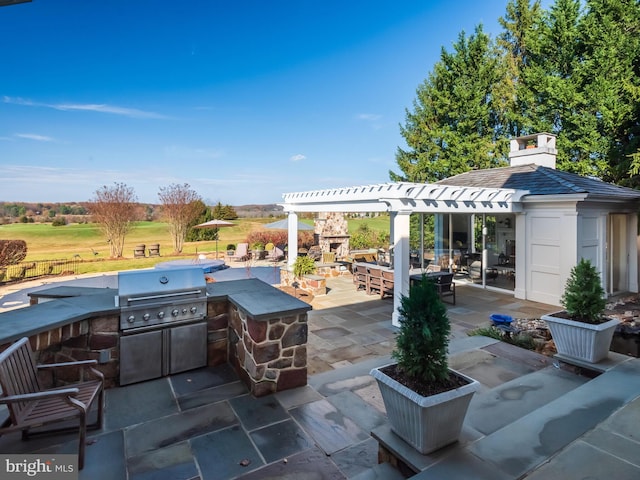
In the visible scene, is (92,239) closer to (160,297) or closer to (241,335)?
(160,297)

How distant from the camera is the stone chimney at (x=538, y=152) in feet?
35.8

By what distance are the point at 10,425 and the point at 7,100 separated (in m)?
23.8

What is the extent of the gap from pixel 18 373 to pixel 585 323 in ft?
17.5

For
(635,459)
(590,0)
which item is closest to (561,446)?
(635,459)

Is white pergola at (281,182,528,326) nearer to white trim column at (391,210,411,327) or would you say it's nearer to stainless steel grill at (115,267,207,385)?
white trim column at (391,210,411,327)

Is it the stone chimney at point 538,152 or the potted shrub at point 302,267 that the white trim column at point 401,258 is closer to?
the potted shrub at point 302,267

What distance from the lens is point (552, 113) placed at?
15281mm

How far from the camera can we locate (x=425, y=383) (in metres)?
2.34

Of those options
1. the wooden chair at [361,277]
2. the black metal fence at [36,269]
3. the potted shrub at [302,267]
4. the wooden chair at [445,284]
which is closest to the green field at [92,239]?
the black metal fence at [36,269]

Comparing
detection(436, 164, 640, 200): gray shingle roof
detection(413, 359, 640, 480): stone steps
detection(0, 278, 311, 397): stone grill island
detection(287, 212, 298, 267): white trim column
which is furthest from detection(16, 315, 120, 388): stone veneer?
detection(436, 164, 640, 200): gray shingle roof

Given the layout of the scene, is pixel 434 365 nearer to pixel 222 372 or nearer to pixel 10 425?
pixel 222 372

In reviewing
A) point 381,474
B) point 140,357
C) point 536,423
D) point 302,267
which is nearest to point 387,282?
point 302,267

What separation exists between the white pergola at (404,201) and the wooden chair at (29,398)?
164 inches

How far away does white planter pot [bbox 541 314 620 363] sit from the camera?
3.75 m
